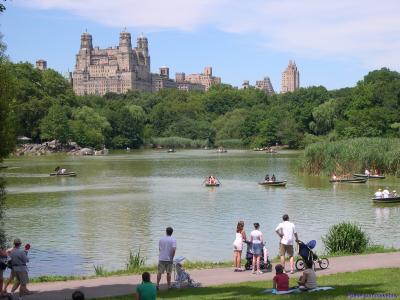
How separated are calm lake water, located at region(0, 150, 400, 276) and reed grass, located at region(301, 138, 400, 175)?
169cm

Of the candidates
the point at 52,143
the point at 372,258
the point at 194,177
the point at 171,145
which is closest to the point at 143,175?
the point at 194,177

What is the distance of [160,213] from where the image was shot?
32625 millimetres

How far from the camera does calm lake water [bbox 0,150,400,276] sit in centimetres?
2252

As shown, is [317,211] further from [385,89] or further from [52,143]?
[52,143]

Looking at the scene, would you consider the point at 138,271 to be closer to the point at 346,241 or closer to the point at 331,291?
the point at 331,291

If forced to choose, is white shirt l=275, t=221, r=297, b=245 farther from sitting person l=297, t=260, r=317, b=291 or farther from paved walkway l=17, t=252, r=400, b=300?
sitting person l=297, t=260, r=317, b=291

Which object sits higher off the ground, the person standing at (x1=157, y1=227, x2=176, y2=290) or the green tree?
the green tree

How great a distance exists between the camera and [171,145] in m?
137

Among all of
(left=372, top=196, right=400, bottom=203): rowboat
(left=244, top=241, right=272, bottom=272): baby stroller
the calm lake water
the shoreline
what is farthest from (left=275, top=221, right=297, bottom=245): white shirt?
(left=372, top=196, right=400, bottom=203): rowboat

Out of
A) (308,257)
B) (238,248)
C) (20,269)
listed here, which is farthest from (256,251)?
(20,269)

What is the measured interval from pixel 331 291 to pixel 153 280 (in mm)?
4473

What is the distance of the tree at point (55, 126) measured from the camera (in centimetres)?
10350

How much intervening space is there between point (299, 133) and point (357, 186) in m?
73.4

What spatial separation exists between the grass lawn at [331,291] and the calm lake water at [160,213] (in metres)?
5.93
